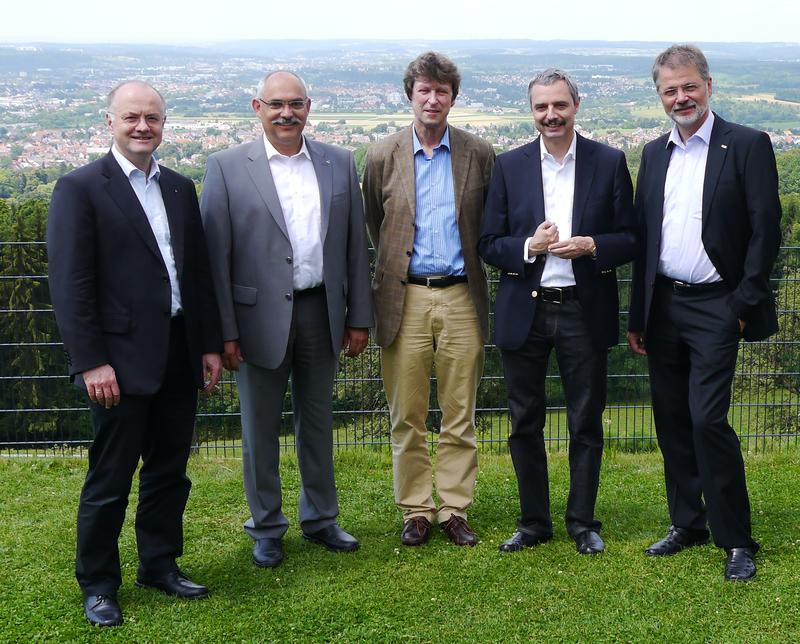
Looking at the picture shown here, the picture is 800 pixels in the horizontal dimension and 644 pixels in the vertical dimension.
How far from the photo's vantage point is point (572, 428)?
4.60 meters

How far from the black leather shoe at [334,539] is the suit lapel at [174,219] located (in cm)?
165

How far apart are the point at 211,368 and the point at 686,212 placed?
7.29 feet

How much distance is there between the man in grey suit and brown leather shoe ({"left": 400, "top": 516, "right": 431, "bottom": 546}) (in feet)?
0.94

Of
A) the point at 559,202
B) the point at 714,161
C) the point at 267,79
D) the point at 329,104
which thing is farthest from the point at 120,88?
the point at 329,104

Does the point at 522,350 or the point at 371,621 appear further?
the point at 522,350

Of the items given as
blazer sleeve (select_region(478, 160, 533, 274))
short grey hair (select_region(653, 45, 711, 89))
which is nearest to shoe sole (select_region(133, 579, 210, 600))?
blazer sleeve (select_region(478, 160, 533, 274))

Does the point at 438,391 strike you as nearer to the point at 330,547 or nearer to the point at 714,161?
the point at 330,547

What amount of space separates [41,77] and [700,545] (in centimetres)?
5035

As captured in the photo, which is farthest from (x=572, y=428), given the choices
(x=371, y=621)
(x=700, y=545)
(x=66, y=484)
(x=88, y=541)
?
(x=66, y=484)

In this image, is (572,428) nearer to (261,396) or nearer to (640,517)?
(640,517)

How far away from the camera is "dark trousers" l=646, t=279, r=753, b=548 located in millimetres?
4172

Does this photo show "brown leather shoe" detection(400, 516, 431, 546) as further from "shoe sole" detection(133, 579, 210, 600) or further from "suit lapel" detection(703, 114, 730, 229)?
"suit lapel" detection(703, 114, 730, 229)

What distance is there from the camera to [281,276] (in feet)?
14.2

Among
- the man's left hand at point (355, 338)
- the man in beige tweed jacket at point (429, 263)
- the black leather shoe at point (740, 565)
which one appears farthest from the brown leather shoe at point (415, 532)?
the black leather shoe at point (740, 565)
